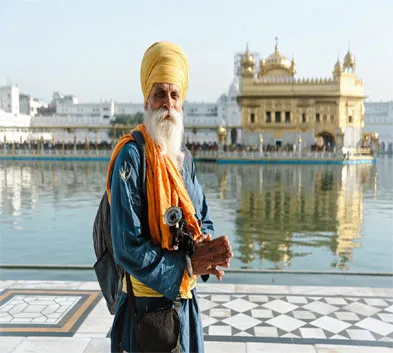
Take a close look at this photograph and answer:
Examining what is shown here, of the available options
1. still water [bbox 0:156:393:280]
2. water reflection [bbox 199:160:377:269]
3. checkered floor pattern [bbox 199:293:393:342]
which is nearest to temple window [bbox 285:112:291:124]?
water reflection [bbox 199:160:377:269]

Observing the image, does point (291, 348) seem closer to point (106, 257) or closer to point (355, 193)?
point (106, 257)

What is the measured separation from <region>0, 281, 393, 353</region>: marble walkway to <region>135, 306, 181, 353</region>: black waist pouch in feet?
4.40

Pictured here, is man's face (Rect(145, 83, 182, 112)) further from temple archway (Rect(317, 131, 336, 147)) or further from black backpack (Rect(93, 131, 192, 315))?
temple archway (Rect(317, 131, 336, 147))

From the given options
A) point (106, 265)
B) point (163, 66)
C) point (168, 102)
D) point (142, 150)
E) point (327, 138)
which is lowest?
point (106, 265)

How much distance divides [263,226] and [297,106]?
98.4ft

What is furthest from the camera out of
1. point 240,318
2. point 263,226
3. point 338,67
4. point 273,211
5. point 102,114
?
point 102,114

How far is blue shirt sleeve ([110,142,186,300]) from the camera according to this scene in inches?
58.8

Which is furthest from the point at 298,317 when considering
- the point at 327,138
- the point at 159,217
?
the point at 327,138

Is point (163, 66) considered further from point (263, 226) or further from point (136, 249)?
point (263, 226)

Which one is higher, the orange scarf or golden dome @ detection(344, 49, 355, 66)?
golden dome @ detection(344, 49, 355, 66)

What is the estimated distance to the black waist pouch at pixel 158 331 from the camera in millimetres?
1546

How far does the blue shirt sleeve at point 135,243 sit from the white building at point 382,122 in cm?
7246

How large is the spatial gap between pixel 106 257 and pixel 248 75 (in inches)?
1433

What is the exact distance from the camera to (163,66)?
1.67m
